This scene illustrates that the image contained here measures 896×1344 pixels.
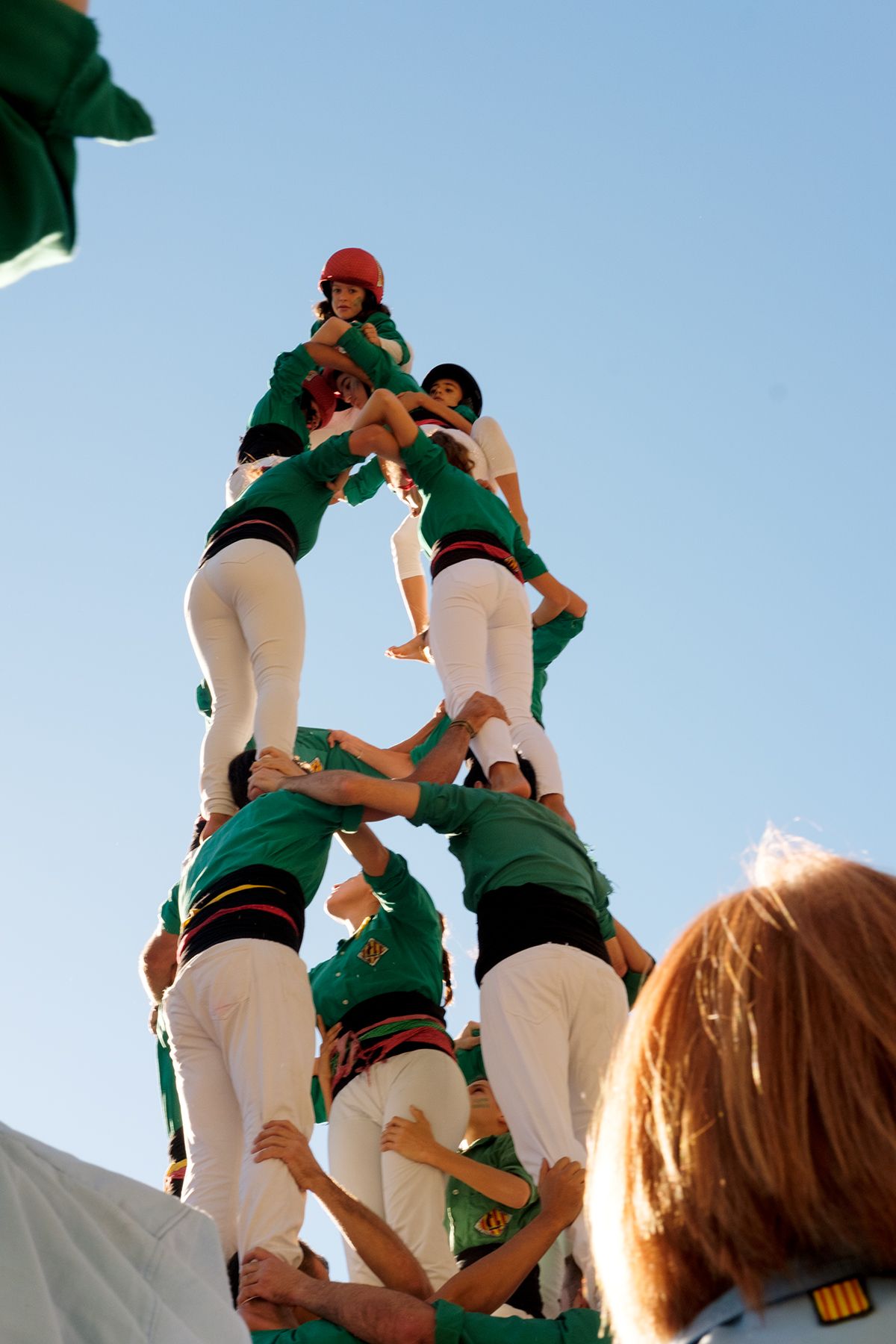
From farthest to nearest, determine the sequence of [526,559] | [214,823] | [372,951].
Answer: [526,559] → [214,823] → [372,951]

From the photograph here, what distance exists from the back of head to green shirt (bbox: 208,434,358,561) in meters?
5.78

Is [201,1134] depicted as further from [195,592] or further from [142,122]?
[142,122]

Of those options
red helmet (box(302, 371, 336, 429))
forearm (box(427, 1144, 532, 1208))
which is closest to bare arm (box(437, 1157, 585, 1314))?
forearm (box(427, 1144, 532, 1208))

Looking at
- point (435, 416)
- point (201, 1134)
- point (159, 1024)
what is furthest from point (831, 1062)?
point (435, 416)

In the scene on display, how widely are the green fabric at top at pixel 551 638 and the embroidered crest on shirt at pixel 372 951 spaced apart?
10.0 ft

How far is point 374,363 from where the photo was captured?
8445mm

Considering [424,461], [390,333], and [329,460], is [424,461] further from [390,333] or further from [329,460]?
[390,333]

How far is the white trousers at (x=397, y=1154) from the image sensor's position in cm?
487

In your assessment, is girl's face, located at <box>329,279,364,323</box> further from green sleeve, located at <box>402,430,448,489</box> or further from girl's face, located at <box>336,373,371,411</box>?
green sleeve, located at <box>402,430,448,489</box>

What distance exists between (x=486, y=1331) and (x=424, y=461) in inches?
178

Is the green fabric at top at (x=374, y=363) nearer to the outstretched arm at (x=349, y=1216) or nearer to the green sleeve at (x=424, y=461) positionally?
the green sleeve at (x=424, y=461)

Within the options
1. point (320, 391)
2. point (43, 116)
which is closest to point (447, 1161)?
point (43, 116)

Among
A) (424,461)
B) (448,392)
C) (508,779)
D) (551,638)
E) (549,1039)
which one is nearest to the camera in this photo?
(549,1039)

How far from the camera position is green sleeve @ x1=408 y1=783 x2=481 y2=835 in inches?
195
